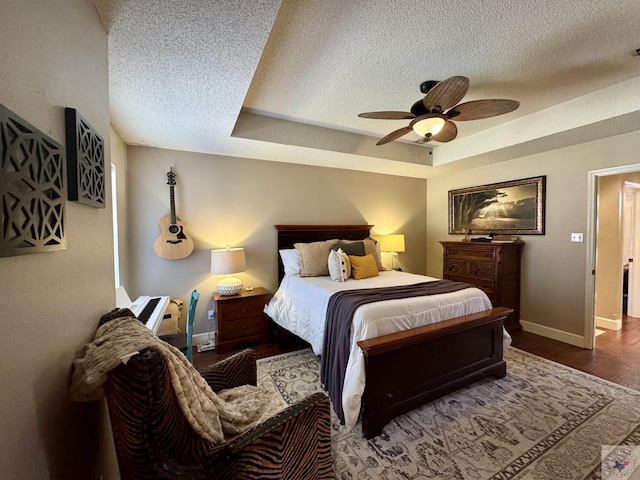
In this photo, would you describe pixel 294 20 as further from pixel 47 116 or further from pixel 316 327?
pixel 316 327

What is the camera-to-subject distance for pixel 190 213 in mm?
3133

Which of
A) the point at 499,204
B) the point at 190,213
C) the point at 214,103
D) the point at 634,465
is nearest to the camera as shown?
the point at 634,465

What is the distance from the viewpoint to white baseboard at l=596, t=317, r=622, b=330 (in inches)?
137

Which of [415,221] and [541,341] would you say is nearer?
[541,341]

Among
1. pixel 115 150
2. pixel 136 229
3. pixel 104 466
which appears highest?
pixel 115 150

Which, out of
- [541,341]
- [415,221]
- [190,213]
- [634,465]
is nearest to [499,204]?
[415,221]

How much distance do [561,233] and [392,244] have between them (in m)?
2.03

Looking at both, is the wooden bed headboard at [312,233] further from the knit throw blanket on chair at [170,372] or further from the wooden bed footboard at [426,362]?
Answer: the knit throw blanket on chair at [170,372]

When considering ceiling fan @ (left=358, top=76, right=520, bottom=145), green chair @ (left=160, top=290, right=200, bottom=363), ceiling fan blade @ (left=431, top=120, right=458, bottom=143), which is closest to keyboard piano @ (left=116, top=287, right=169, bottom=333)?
green chair @ (left=160, top=290, right=200, bottom=363)

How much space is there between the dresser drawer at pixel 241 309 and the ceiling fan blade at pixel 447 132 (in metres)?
2.50

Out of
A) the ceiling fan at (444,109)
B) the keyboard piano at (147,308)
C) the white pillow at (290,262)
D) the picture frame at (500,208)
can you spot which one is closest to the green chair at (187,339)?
the keyboard piano at (147,308)

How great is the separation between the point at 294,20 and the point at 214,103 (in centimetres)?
85

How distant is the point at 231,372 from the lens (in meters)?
1.47

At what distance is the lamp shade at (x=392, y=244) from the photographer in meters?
4.14
